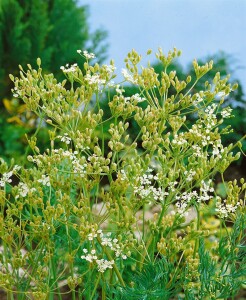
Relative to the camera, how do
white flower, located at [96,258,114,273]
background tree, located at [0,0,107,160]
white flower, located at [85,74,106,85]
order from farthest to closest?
background tree, located at [0,0,107,160], white flower, located at [85,74,106,85], white flower, located at [96,258,114,273]

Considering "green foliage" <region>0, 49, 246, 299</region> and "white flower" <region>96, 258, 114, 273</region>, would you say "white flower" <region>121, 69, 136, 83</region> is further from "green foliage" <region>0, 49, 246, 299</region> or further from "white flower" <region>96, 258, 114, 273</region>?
"white flower" <region>96, 258, 114, 273</region>

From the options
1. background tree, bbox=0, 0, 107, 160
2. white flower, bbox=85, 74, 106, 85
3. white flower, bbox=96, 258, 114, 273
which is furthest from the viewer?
background tree, bbox=0, 0, 107, 160

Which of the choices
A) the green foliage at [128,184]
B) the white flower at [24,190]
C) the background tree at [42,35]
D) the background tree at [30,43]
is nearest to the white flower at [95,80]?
the green foliage at [128,184]

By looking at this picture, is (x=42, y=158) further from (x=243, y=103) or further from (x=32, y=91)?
(x=243, y=103)

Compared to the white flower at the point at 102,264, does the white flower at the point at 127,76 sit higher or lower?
higher

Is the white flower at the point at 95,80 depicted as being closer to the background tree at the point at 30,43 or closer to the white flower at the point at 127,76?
the white flower at the point at 127,76

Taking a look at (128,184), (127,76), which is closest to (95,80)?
(127,76)

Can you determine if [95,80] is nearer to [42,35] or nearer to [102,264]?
[102,264]

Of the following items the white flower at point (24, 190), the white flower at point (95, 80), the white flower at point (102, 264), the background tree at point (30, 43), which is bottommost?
the white flower at point (102, 264)

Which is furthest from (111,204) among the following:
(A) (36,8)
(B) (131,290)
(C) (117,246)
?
(A) (36,8)

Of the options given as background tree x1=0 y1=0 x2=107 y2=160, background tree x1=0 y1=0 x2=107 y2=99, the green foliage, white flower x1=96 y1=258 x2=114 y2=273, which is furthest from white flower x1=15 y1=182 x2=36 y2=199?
background tree x1=0 y1=0 x2=107 y2=99

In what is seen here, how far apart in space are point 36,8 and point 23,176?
501 cm

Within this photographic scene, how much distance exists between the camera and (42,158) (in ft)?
7.71

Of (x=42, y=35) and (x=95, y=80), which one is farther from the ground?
(x=42, y=35)
